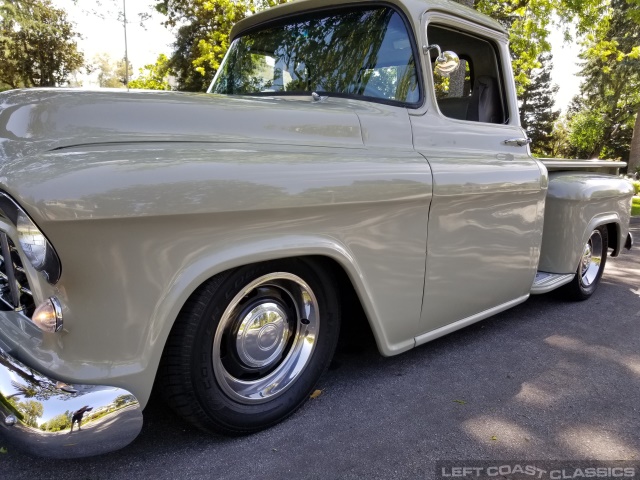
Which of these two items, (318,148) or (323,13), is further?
(323,13)

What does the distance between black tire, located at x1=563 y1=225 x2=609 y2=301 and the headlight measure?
3.69 metres

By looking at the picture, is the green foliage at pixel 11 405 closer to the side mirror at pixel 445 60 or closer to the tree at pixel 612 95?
the side mirror at pixel 445 60

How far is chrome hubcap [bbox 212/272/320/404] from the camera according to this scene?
1972 mm

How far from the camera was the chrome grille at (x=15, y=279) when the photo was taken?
5.55 ft

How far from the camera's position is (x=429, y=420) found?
226cm

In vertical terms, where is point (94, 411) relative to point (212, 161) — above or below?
below

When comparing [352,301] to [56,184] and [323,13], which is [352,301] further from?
[323,13]

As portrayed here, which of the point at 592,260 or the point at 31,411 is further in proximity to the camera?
the point at 592,260

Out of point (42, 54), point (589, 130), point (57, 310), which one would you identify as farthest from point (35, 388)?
point (589, 130)

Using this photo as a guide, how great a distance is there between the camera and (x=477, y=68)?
3.46m

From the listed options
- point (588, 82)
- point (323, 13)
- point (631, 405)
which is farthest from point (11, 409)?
point (588, 82)

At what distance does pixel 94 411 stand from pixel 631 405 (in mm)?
2418

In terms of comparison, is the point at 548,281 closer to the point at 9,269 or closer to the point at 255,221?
the point at 255,221

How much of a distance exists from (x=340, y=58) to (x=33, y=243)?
1789mm
